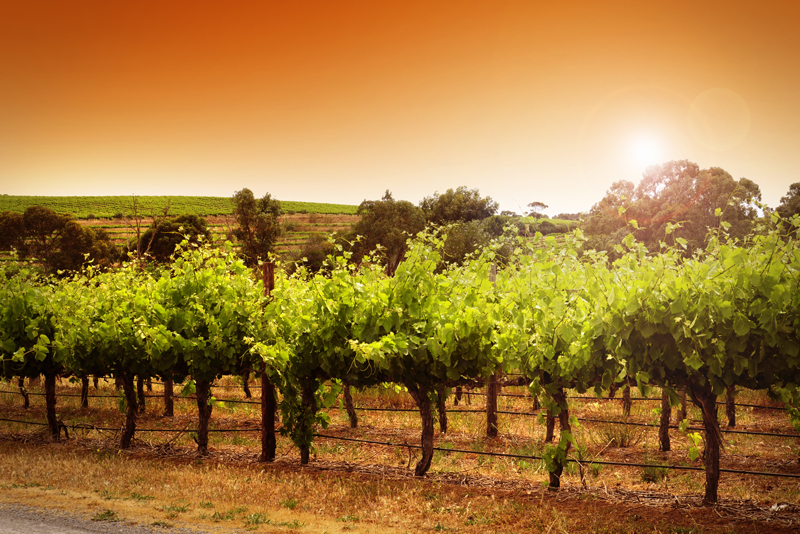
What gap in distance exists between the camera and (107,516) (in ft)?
22.4

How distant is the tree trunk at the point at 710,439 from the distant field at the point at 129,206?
8747cm

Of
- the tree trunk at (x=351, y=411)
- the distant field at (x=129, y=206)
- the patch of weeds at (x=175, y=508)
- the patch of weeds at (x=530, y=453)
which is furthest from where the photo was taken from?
the distant field at (x=129, y=206)

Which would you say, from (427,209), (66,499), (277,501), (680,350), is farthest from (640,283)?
(427,209)

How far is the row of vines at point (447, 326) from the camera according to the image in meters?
6.00

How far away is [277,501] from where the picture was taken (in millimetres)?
7430

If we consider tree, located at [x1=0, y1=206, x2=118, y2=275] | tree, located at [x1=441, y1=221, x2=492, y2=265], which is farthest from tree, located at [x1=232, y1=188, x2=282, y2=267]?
tree, located at [x1=441, y1=221, x2=492, y2=265]

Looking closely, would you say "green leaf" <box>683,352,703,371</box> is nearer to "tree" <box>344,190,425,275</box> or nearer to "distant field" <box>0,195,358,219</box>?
"tree" <box>344,190,425,275</box>

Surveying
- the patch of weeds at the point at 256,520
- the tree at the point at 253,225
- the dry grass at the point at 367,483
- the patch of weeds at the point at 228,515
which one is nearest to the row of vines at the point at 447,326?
the dry grass at the point at 367,483

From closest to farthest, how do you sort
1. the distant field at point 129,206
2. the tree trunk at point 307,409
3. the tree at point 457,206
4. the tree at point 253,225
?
1. the tree trunk at point 307,409
2. the tree at point 253,225
3. the tree at point 457,206
4. the distant field at point 129,206

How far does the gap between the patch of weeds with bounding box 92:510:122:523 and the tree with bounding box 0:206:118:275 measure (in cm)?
5346

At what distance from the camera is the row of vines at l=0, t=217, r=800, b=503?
600 centimetres

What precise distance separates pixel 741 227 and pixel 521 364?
35240mm

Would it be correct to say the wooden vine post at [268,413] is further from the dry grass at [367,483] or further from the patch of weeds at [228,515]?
the patch of weeds at [228,515]

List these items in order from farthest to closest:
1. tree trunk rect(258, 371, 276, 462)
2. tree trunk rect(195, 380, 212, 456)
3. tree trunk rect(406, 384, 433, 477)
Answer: tree trunk rect(195, 380, 212, 456)
tree trunk rect(258, 371, 276, 462)
tree trunk rect(406, 384, 433, 477)
